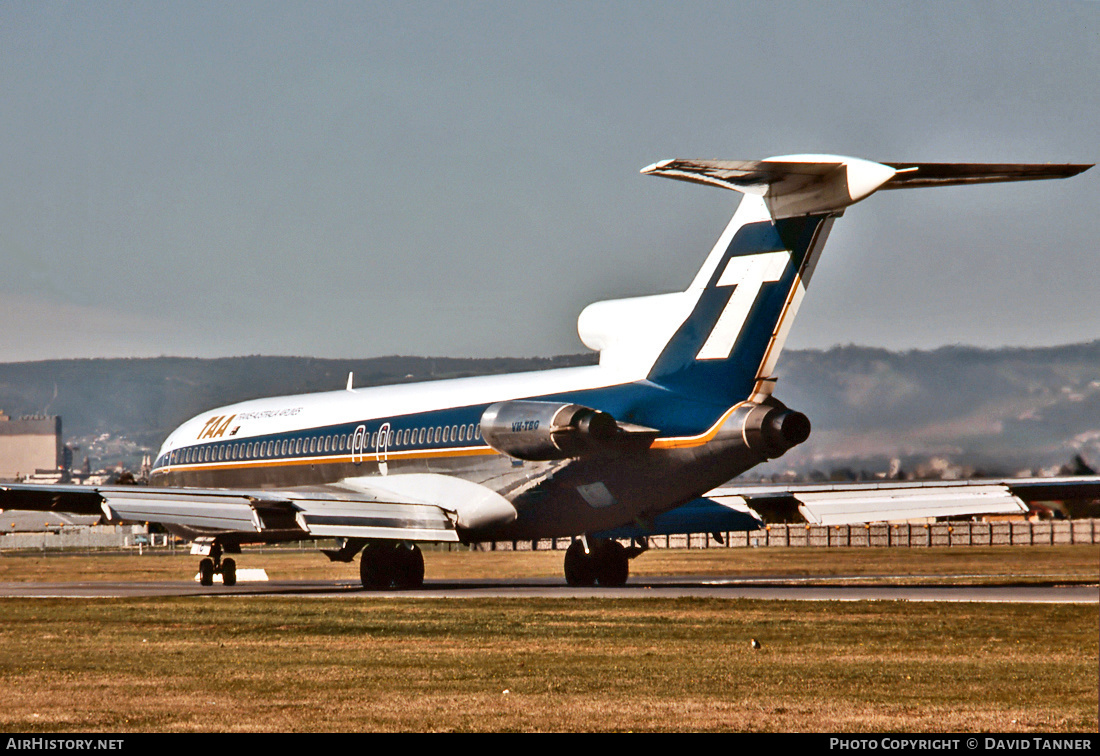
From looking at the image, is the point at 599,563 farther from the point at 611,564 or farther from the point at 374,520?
the point at 374,520

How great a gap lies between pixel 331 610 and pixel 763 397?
8.91m

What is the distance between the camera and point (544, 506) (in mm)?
31359

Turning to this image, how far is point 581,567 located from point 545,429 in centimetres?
740

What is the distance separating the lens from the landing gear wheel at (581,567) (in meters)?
35.3

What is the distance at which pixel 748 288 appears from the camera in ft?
88.3

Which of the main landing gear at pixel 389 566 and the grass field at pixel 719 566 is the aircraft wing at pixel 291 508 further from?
the grass field at pixel 719 566

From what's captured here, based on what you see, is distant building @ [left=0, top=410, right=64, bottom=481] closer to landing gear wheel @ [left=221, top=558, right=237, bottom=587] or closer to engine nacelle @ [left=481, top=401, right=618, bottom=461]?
landing gear wheel @ [left=221, top=558, right=237, bottom=587]

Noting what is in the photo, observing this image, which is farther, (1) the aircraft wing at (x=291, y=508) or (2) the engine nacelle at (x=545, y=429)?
(1) the aircraft wing at (x=291, y=508)

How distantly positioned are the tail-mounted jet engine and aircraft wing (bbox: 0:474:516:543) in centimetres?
704

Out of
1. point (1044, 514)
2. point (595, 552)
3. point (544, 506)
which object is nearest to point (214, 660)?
point (544, 506)

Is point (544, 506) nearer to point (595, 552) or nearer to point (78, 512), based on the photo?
point (595, 552)

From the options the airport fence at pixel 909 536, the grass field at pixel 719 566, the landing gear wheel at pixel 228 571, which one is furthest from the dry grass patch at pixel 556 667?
the airport fence at pixel 909 536

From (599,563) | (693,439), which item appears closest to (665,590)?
(599,563)

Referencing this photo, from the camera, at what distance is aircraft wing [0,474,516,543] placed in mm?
31156
